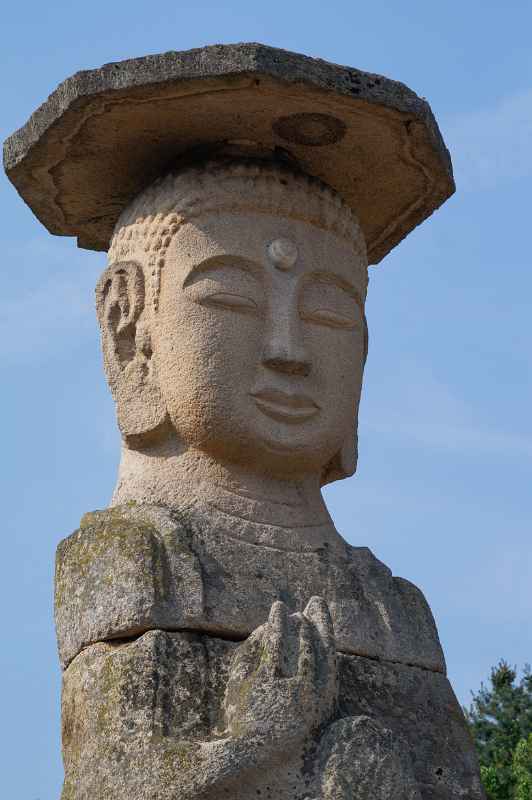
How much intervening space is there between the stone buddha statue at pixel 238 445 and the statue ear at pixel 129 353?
0.01 m

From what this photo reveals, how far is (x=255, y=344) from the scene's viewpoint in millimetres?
8109

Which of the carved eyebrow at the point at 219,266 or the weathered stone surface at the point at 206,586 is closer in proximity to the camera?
the weathered stone surface at the point at 206,586

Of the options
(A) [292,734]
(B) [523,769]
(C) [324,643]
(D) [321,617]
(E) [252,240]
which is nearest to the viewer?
(A) [292,734]

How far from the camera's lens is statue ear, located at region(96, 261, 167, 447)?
821 cm

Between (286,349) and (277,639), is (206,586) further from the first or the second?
(286,349)

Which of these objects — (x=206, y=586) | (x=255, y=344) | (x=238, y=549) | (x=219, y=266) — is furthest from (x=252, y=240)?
(x=206, y=586)

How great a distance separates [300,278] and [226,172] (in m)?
0.63

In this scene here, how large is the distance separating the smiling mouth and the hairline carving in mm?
701

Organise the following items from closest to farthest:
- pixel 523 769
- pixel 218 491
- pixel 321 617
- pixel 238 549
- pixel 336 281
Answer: pixel 321 617 < pixel 238 549 < pixel 218 491 < pixel 336 281 < pixel 523 769

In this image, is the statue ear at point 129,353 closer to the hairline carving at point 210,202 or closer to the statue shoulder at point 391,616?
the hairline carving at point 210,202

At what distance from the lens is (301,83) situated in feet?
25.8

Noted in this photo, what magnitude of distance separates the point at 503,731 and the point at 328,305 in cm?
1122

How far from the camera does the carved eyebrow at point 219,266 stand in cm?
818

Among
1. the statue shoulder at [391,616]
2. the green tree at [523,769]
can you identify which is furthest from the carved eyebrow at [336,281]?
the green tree at [523,769]
